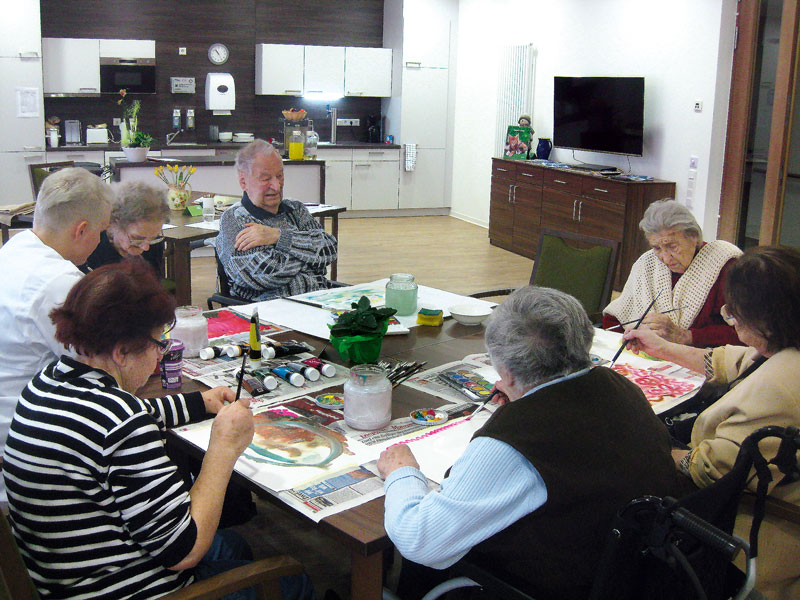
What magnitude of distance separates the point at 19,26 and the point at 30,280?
6.85 m

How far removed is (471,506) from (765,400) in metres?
0.77

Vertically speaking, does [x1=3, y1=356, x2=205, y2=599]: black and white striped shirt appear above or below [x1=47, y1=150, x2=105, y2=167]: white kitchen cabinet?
below

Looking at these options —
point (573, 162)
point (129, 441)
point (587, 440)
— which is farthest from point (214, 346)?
point (573, 162)

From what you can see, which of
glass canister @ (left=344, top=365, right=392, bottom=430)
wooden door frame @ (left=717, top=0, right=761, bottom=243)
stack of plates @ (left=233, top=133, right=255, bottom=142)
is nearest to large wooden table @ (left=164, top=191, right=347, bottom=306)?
glass canister @ (left=344, top=365, right=392, bottom=430)

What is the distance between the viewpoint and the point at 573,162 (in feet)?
26.4

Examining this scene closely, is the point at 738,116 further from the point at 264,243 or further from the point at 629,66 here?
the point at 264,243

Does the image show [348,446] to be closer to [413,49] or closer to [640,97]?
[640,97]

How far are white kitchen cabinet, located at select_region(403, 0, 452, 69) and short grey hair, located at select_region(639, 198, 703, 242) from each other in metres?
7.10

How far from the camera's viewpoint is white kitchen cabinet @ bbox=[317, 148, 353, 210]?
9859 millimetres

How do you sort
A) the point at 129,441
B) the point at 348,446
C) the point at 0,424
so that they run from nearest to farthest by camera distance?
1. the point at 129,441
2. the point at 348,446
3. the point at 0,424

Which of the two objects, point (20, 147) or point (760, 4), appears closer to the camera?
point (760, 4)

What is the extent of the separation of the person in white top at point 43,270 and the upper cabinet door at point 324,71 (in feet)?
24.2

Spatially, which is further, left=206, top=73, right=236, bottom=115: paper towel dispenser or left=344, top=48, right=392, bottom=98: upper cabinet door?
left=344, top=48, right=392, bottom=98: upper cabinet door

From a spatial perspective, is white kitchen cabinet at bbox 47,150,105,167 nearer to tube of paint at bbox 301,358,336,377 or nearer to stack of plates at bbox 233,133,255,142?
stack of plates at bbox 233,133,255,142
